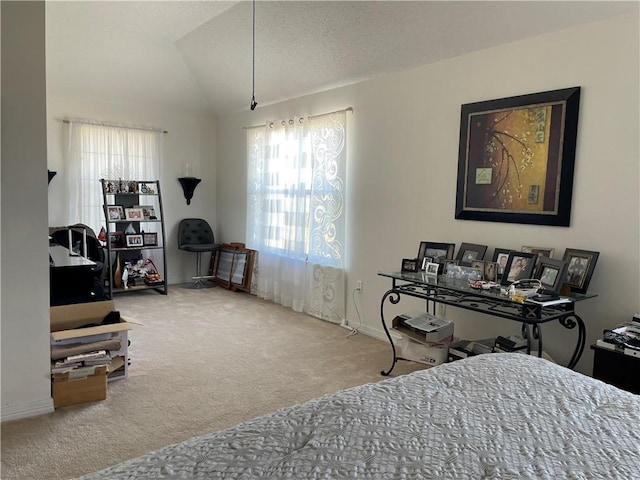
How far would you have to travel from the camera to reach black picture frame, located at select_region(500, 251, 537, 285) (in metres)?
2.96

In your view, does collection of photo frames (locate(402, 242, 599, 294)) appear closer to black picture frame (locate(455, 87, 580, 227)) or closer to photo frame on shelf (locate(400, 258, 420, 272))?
photo frame on shelf (locate(400, 258, 420, 272))

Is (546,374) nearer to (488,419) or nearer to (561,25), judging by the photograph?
(488,419)

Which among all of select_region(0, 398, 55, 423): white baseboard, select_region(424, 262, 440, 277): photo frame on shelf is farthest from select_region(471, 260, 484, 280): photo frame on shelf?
select_region(0, 398, 55, 423): white baseboard

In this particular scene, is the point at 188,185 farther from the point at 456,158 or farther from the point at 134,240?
the point at 456,158

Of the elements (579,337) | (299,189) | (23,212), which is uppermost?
(299,189)

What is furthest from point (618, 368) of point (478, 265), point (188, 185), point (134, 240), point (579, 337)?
point (188, 185)

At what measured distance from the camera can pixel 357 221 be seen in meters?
4.63

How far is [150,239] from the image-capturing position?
623 cm

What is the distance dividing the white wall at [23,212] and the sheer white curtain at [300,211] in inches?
105

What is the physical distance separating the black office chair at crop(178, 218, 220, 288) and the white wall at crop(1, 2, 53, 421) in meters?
3.69

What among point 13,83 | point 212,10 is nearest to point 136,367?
point 13,83

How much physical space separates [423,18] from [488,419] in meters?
2.98

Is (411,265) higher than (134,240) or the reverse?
higher

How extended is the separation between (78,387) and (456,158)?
3028mm
